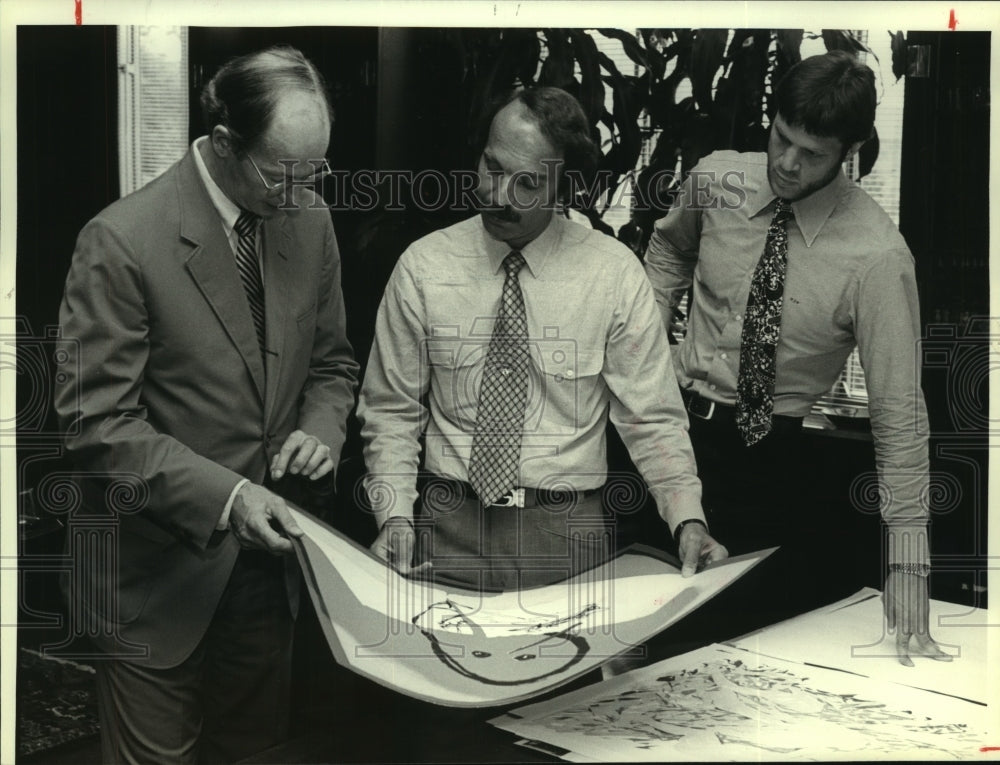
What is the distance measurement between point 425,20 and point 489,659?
5.49 feet

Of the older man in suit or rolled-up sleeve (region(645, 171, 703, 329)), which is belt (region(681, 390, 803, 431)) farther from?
the older man in suit

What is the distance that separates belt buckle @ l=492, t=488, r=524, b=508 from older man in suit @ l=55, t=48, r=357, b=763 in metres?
0.46

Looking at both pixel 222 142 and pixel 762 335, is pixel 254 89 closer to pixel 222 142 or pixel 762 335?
pixel 222 142

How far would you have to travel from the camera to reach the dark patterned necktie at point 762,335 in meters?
3.25

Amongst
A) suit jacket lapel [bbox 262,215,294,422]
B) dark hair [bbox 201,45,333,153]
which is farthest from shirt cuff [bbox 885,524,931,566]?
dark hair [bbox 201,45,333,153]

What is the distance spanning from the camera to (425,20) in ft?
10.6

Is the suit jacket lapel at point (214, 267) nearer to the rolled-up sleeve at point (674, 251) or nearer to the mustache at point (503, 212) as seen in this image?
the mustache at point (503, 212)

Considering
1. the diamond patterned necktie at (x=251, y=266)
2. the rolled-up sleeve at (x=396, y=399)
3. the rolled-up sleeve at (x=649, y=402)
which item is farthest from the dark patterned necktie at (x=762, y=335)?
the diamond patterned necktie at (x=251, y=266)

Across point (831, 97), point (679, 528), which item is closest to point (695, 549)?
point (679, 528)

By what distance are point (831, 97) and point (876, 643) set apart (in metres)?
1.48

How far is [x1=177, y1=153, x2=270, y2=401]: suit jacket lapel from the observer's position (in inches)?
116

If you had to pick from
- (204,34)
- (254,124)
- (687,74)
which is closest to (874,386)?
(687,74)

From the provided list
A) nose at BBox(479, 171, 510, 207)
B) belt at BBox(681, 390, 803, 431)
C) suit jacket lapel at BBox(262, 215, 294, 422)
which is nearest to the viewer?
suit jacket lapel at BBox(262, 215, 294, 422)

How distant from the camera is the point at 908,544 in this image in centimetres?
339
